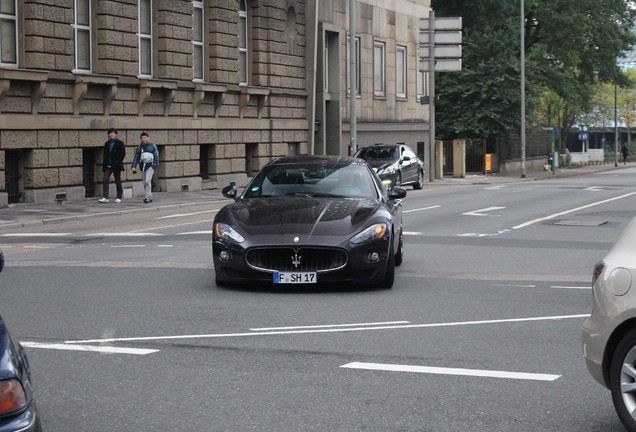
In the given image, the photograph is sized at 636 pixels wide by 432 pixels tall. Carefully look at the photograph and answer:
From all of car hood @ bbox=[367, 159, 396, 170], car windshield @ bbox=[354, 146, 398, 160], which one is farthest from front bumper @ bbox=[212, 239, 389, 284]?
car windshield @ bbox=[354, 146, 398, 160]

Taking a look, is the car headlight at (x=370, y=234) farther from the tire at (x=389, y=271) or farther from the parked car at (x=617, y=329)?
the parked car at (x=617, y=329)

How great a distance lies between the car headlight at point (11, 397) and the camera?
4355mm

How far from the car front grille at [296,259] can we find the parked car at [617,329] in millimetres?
5984

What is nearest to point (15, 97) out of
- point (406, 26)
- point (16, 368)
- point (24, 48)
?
point (24, 48)

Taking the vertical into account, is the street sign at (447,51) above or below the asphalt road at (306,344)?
above

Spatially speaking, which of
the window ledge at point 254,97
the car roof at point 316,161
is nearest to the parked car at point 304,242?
the car roof at point 316,161

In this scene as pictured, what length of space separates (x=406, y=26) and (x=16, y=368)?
2060 inches

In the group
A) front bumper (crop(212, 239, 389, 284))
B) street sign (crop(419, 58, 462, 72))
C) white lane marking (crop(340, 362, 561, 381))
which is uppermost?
street sign (crop(419, 58, 462, 72))

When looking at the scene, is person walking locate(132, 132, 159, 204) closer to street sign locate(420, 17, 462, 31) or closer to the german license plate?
the german license plate

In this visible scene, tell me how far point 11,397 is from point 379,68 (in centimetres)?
4927

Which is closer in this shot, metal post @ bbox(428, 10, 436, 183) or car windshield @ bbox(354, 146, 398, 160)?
car windshield @ bbox(354, 146, 398, 160)

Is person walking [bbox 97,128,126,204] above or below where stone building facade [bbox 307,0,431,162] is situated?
below

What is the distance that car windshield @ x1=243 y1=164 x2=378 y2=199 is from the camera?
14.2 m

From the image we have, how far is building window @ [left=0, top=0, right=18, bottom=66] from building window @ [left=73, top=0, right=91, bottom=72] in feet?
8.58
